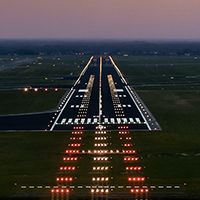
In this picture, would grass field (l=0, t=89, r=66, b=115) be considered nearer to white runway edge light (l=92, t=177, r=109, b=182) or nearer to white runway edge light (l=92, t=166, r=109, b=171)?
white runway edge light (l=92, t=166, r=109, b=171)

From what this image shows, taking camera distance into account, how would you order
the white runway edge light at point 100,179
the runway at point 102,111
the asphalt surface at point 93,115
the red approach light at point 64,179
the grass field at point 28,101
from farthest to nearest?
1. the grass field at point 28,101
2. the runway at point 102,111
3. the asphalt surface at point 93,115
4. the red approach light at point 64,179
5. the white runway edge light at point 100,179

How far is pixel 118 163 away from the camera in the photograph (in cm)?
4147

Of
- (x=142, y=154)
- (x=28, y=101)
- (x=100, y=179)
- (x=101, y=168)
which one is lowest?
(x=100, y=179)

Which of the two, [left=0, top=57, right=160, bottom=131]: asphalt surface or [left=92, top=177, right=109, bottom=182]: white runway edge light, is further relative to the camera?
[left=0, top=57, right=160, bottom=131]: asphalt surface

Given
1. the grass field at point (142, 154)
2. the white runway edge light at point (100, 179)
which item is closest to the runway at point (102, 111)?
the grass field at point (142, 154)

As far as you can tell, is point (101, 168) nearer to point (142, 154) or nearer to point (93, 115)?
point (142, 154)

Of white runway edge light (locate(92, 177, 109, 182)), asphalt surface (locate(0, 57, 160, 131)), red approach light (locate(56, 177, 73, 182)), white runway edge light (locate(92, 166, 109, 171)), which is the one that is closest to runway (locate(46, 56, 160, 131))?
asphalt surface (locate(0, 57, 160, 131))

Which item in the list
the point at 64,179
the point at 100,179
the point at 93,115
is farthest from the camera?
the point at 93,115

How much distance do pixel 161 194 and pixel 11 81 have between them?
111635 mm

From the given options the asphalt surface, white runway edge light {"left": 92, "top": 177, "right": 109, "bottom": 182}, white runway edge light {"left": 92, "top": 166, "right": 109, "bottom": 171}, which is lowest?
white runway edge light {"left": 92, "top": 177, "right": 109, "bottom": 182}

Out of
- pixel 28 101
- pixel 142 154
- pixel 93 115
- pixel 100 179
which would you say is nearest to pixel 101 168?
pixel 100 179

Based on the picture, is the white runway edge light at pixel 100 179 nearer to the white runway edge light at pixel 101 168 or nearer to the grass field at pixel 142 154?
the grass field at pixel 142 154

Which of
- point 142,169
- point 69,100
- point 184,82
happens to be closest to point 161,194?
point 142,169

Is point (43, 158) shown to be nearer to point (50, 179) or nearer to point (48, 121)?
point (50, 179)
